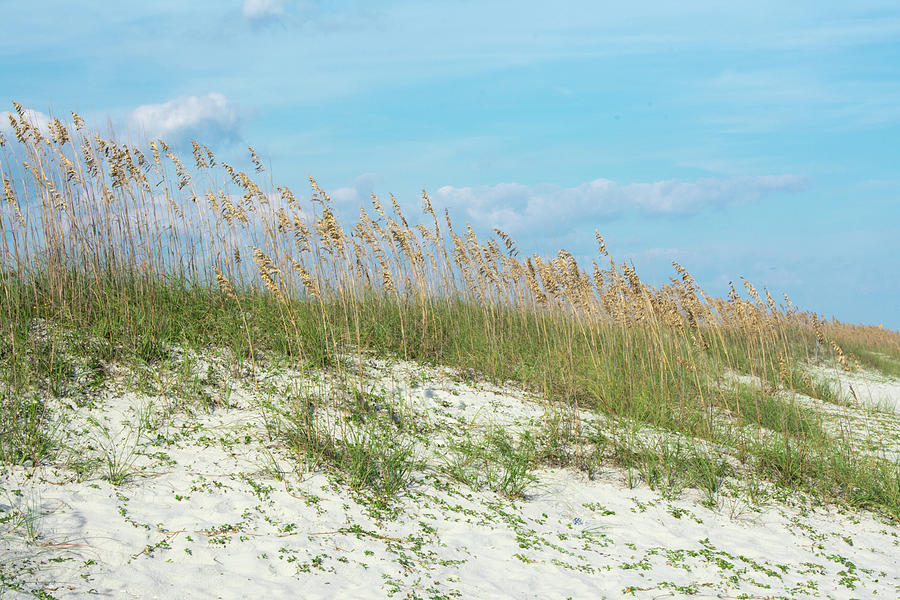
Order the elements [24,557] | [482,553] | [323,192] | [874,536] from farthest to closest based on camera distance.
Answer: [323,192] < [874,536] < [482,553] < [24,557]

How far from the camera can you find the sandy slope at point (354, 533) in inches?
126

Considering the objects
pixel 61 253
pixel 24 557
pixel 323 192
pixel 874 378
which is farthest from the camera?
pixel 874 378

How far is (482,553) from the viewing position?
147 inches

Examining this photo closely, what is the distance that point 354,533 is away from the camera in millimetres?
3732

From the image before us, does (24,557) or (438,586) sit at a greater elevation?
(24,557)

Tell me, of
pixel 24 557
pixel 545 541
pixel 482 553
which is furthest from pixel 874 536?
pixel 24 557

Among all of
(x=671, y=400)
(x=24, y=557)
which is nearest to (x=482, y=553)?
(x=24, y=557)

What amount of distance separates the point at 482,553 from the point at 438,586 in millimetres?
478

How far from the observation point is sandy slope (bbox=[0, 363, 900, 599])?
10.5 feet

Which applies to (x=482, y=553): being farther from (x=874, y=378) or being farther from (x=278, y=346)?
(x=874, y=378)

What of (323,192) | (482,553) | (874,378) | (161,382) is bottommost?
(874,378)

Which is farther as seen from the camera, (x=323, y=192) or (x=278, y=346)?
(x=323, y=192)

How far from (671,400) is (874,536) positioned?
1.94 meters

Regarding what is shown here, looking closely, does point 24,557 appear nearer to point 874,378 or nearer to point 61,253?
point 61,253
